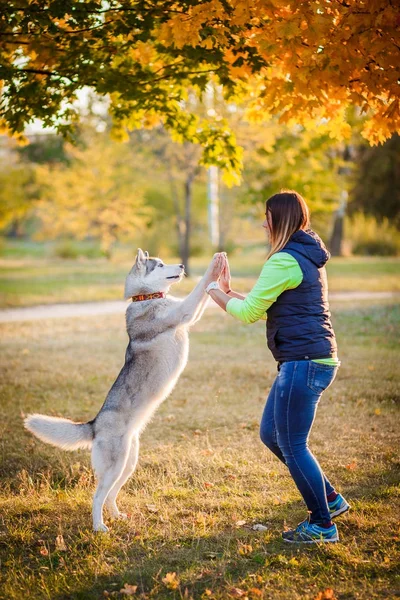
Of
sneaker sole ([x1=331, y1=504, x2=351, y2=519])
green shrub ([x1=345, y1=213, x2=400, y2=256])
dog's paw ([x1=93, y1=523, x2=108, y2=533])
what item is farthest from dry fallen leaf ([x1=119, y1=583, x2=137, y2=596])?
green shrub ([x1=345, y1=213, x2=400, y2=256])

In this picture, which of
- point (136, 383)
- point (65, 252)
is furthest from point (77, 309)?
point (65, 252)

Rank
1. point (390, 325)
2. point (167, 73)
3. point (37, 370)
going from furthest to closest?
point (390, 325), point (37, 370), point (167, 73)

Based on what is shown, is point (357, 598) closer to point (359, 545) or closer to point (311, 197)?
point (359, 545)

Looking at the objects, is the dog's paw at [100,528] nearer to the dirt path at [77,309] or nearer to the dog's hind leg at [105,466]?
the dog's hind leg at [105,466]

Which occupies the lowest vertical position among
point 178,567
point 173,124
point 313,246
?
point 178,567

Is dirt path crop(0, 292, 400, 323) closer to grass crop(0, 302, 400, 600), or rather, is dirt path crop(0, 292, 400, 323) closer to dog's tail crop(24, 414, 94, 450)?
grass crop(0, 302, 400, 600)

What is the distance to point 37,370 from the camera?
34.5ft

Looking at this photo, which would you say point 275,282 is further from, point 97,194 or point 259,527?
point 97,194

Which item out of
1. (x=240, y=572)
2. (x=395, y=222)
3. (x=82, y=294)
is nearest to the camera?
(x=240, y=572)

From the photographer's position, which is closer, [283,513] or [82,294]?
[283,513]

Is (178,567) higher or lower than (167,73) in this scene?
lower

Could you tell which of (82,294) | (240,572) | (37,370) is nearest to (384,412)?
(240,572)

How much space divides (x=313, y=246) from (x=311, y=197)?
1739 cm

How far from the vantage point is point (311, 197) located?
21.3m
